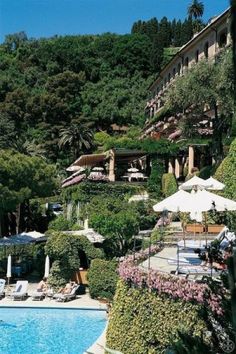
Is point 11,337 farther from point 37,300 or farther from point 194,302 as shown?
point 194,302

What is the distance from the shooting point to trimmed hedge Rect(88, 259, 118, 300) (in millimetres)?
21203

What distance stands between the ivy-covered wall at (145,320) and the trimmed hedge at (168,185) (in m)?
20.2

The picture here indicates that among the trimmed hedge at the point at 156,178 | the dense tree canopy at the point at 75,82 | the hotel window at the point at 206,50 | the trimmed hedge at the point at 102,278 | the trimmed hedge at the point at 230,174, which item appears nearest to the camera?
the trimmed hedge at the point at 102,278

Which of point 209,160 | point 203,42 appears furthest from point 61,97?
point 209,160

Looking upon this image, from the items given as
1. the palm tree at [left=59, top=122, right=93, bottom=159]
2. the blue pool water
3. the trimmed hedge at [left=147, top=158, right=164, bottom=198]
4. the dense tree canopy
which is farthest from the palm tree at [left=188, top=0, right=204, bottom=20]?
the blue pool water

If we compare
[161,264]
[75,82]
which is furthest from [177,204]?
[75,82]

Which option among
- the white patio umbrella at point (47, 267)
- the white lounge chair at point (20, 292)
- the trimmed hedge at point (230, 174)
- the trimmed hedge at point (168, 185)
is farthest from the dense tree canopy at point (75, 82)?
the trimmed hedge at point (230, 174)

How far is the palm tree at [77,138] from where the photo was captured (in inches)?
2264

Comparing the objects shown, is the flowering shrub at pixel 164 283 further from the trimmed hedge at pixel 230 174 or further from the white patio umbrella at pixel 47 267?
the white patio umbrella at pixel 47 267

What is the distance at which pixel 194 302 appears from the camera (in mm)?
11031

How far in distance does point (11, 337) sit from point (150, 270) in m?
7.77

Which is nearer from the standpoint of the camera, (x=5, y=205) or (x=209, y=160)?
(x=5, y=205)

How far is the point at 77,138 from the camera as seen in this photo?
57938 mm

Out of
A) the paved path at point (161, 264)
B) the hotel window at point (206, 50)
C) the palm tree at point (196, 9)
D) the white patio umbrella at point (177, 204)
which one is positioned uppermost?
the palm tree at point (196, 9)
